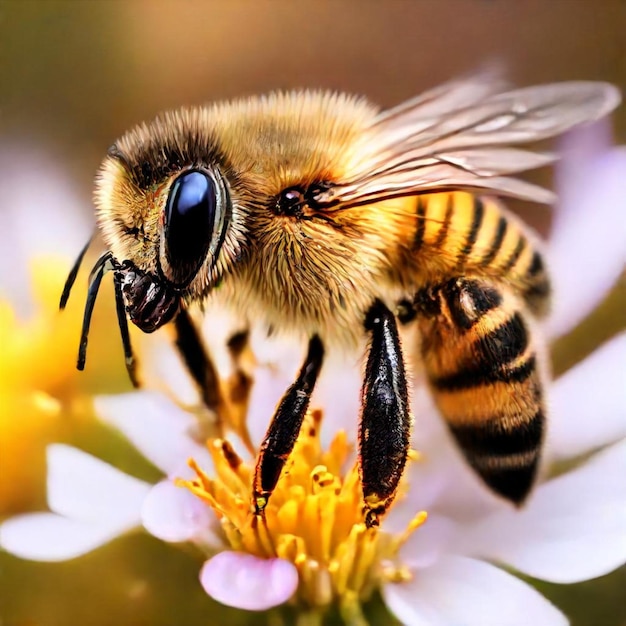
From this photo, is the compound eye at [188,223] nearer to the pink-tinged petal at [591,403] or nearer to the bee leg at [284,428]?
the bee leg at [284,428]

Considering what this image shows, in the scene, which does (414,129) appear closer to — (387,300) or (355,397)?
(387,300)

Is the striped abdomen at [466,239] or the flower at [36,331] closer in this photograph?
the striped abdomen at [466,239]

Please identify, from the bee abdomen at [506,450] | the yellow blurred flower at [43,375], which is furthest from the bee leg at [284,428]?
the yellow blurred flower at [43,375]

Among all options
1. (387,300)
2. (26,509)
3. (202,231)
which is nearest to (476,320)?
(387,300)

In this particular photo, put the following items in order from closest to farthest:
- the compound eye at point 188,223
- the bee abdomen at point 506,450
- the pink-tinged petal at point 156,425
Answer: the compound eye at point 188,223 < the bee abdomen at point 506,450 < the pink-tinged petal at point 156,425

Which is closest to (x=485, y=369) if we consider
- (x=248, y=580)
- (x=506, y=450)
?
(x=506, y=450)

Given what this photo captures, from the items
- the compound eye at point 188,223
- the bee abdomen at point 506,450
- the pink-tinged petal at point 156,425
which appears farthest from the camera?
the pink-tinged petal at point 156,425

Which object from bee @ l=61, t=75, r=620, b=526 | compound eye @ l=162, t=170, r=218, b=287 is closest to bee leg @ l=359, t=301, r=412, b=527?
bee @ l=61, t=75, r=620, b=526
